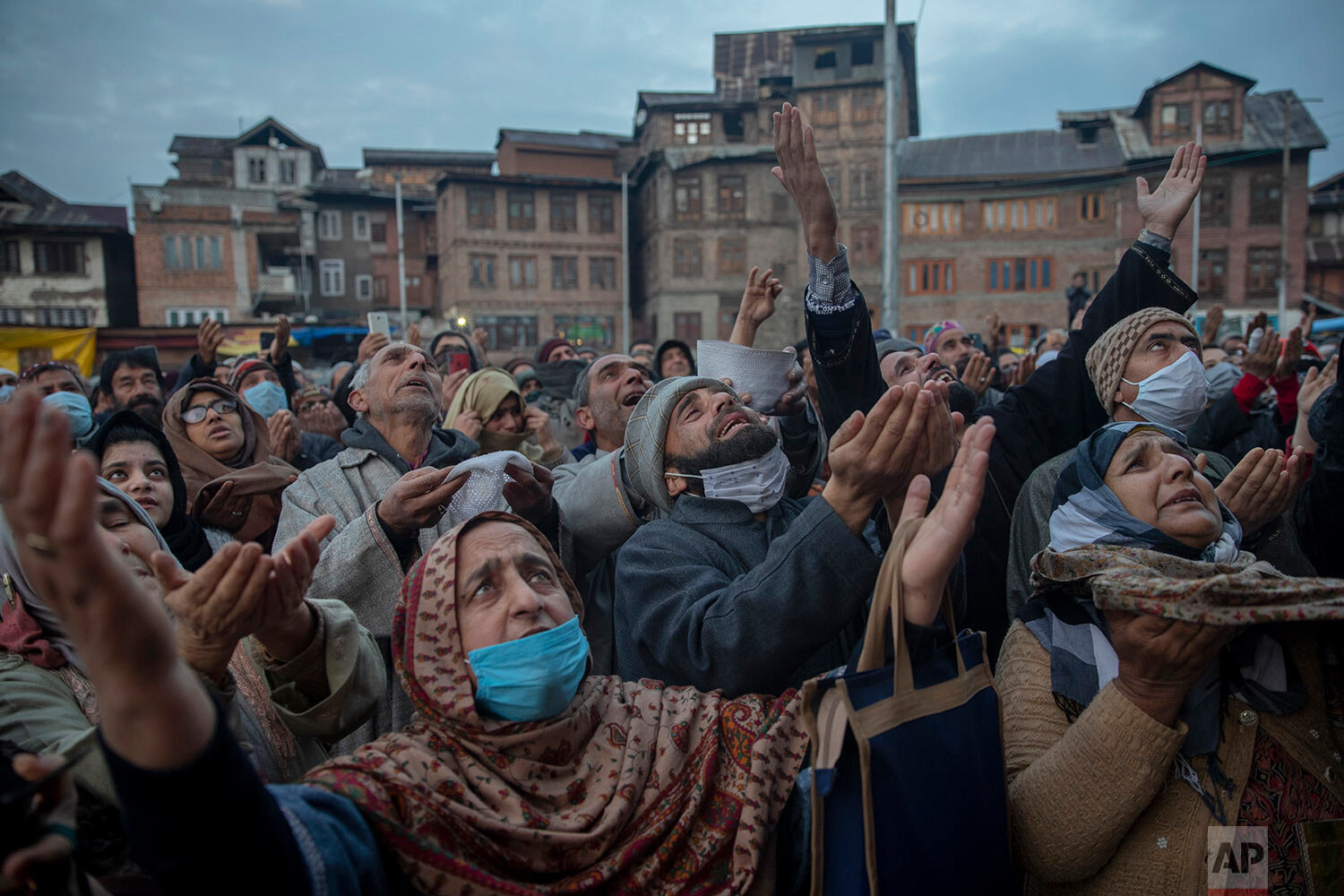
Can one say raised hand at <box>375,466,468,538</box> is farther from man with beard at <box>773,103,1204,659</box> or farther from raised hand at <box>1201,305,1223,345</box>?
raised hand at <box>1201,305,1223,345</box>

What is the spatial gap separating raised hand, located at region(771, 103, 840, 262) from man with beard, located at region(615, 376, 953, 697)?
772 millimetres

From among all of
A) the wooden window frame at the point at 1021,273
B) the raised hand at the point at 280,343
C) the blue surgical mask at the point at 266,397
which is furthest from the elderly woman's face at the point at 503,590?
the wooden window frame at the point at 1021,273

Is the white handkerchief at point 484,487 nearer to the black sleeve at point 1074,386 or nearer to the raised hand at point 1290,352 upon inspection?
the black sleeve at point 1074,386

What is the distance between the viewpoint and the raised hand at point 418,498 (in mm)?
2775

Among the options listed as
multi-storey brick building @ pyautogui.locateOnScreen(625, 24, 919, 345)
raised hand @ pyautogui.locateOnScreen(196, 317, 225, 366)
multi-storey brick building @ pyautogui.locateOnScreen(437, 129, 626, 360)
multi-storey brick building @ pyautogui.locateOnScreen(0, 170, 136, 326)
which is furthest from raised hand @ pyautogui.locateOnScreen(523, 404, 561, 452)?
multi-storey brick building @ pyautogui.locateOnScreen(0, 170, 136, 326)

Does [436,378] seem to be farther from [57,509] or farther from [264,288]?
[264,288]

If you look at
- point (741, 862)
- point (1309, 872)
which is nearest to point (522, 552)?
point (741, 862)

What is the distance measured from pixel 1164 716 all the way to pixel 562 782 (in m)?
1.44

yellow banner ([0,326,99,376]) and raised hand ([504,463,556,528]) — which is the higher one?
yellow banner ([0,326,99,376])

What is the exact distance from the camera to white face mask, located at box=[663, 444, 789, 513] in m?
2.93

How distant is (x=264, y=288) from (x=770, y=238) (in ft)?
74.2

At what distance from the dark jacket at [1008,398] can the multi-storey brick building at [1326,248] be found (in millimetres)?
43452

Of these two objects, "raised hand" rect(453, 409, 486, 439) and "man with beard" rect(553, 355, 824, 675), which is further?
"raised hand" rect(453, 409, 486, 439)

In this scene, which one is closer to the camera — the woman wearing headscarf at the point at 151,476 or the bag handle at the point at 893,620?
the bag handle at the point at 893,620
